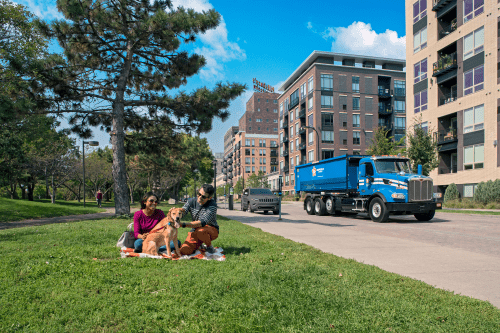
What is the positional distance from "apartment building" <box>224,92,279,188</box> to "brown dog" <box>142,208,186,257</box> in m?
100

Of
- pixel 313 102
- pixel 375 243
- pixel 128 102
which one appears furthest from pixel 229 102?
pixel 313 102

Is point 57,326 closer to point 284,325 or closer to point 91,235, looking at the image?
point 284,325

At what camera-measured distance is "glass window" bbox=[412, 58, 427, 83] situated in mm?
34625

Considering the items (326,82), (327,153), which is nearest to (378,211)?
(327,153)

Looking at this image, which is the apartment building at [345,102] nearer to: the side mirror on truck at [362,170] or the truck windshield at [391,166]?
the side mirror on truck at [362,170]

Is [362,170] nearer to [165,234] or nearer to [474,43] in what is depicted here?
[165,234]

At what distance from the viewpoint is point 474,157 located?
2886 cm

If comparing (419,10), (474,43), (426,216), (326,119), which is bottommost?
(426,216)

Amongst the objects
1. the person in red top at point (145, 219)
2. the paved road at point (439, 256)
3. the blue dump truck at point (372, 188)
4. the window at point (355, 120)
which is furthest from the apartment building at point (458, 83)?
the person in red top at point (145, 219)

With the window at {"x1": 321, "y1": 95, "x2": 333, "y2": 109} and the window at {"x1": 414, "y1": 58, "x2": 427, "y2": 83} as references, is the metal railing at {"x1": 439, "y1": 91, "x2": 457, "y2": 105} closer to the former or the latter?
the window at {"x1": 414, "y1": 58, "x2": 427, "y2": 83}

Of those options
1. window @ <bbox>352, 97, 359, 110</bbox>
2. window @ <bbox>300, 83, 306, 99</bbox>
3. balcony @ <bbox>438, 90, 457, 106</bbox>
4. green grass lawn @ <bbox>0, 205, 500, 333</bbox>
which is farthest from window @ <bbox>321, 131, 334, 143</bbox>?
green grass lawn @ <bbox>0, 205, 500, 333</bbox>

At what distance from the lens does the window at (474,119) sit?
28.2 m

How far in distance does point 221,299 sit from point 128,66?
1568 centimetres

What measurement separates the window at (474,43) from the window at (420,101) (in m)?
5.57
